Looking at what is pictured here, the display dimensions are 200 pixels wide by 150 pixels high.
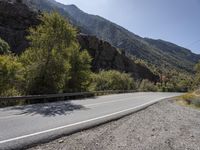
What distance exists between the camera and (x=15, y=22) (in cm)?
8550

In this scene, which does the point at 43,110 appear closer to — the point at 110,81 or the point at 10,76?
the point at 10,76

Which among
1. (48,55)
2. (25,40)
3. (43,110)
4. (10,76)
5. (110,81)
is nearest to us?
(43,110)

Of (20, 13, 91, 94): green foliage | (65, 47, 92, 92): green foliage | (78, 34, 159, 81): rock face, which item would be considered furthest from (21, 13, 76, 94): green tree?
(78, 34, 159, 81): rock face

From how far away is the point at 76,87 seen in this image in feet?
113

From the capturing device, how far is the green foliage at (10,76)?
76.3 ft

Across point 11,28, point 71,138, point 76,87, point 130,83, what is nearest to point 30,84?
point 76,87

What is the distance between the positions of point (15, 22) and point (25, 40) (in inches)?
438

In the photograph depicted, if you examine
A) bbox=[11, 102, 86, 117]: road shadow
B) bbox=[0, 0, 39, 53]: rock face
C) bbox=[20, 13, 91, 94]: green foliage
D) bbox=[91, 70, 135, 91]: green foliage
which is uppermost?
bbox=[0, 0, 39, 53]: rock face

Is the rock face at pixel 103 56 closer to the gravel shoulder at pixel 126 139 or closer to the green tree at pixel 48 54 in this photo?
the green tree at pixel 48 54

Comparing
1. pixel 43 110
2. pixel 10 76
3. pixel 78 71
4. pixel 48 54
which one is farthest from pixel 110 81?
pixel 43 110

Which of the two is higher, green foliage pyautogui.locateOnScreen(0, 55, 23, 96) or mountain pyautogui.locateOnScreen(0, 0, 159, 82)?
mountain pyautogui.locateOnScreen(0, 0, 159, 82)

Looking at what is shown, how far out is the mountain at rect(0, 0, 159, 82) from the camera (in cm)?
7821

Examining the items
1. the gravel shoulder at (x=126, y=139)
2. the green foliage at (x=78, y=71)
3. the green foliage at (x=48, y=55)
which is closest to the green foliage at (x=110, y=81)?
the green foliage at (x=78, y=71)

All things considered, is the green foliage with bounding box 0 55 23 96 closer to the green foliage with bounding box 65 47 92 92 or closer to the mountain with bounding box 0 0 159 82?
the green foliage with bounding box 65 47 92 92
